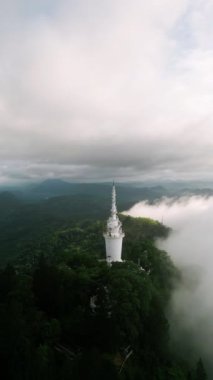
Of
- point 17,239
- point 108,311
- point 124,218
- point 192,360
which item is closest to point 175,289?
point 192,360

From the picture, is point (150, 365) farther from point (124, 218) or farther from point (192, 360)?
point (124, 218)

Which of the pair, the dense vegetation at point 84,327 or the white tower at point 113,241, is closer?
the dense vegetation at point 84,327

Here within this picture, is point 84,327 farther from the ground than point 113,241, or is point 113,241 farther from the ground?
point 113,241

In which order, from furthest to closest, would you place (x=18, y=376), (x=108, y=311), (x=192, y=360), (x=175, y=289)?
(x=175, y=289) → (x=192, y=360) → (x=108, y=311) → (x=18, y=376)

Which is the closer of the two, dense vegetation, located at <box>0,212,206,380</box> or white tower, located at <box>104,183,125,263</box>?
dense vegetation, located at <box>0,212,206,380</box>

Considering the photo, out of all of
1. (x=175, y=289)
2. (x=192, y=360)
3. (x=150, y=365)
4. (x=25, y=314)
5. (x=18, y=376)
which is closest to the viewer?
(x=18, y=376)

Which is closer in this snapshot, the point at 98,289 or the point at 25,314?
the point at 25,314

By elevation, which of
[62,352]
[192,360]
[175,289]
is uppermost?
[62,352]

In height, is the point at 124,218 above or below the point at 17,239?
above
